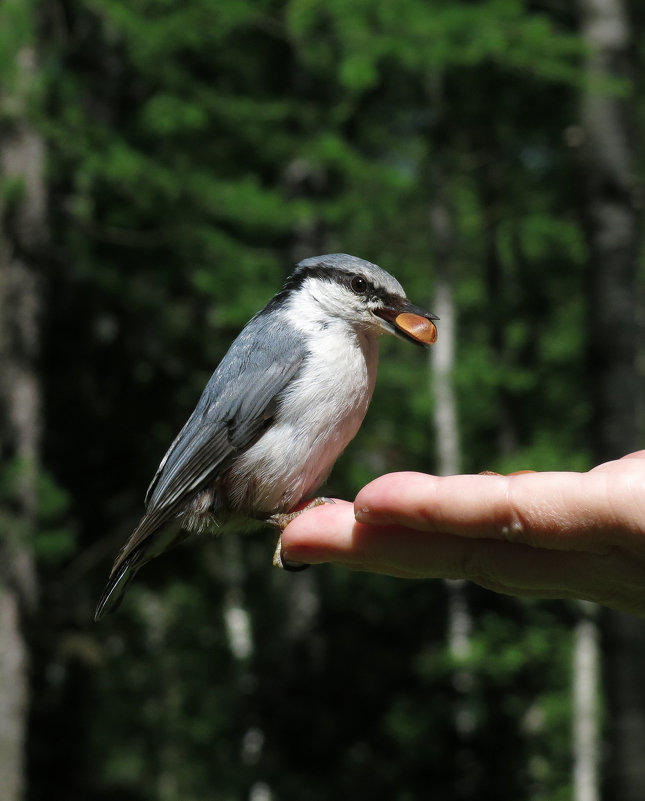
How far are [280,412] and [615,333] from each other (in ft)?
10.6

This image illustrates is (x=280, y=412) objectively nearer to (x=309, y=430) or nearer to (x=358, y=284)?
(x=309, y=430)

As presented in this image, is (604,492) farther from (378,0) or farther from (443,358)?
(443,358)

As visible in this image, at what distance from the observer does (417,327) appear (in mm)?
2432

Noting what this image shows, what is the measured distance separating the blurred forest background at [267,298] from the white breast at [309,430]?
2949 mm

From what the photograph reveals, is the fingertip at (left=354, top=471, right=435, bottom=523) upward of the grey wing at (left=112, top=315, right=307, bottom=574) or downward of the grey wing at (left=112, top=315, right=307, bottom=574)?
downward

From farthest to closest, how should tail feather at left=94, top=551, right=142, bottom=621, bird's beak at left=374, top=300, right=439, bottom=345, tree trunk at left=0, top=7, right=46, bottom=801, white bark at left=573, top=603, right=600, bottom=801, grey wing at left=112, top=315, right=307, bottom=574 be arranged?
1. white bark at left=573, top=603, right=600, bottom=801
2. tree trunk at left=0, top=7, right=46, bottom=801
3. grey wing at left=112, top=315, right=307, bottom=574
4. bird's beak at left=374, top=300, right=439, bottom=345
5. tail feather at left=94, top=551, right=142, bottom=621

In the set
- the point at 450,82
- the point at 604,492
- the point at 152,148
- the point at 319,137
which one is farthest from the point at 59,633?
the point at 450,82

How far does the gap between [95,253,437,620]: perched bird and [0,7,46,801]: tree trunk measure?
3.04 meters

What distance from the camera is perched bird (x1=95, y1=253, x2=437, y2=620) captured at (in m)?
2.39

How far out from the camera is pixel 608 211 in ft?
17.1

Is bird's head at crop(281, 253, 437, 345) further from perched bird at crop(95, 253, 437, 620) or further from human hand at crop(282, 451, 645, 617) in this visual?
human hand at crop(282, 451, 645, 617)

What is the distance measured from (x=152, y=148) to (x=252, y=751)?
755 centimetres

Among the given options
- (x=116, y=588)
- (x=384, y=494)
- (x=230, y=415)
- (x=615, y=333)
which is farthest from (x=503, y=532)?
(x=615, y=333)

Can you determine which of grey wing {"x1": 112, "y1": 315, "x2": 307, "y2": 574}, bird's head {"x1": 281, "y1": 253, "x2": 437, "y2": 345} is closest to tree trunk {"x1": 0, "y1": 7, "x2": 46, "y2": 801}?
grey wing {"x1": 112, "y1": 315, "x2": 307, "y2": 574}
